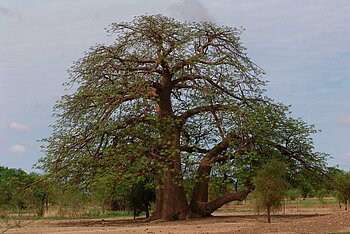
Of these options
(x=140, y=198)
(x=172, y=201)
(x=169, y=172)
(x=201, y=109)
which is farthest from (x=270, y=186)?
(x=140, y=198)

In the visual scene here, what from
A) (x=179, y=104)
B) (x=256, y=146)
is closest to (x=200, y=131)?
(x=179, y=104)

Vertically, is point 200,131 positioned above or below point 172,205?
above

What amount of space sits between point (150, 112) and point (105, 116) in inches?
105

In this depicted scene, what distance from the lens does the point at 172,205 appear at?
30.1 meters

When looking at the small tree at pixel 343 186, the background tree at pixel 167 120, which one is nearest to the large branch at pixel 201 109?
the background tree at pixel 167 120

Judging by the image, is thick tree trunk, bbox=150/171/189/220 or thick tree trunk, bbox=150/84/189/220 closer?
thick tree trunk, bbox=150/84/189/220

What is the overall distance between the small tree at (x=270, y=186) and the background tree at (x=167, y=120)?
2.52 m

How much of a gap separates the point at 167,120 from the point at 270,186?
6.77 meters

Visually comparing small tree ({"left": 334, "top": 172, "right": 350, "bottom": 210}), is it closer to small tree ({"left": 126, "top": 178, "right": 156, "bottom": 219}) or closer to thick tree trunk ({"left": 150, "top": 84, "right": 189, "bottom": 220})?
thick tree trunk ({"left": 150, "top": 84, "right": 189, "bottom": 220})

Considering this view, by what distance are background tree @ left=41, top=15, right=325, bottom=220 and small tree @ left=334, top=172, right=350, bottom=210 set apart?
2956 millimetres

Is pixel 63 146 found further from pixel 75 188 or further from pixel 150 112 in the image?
pixel 150 112

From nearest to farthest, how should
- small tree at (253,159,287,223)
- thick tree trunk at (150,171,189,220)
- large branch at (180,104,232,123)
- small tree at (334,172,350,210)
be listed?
small tree at (253,159,287,223), large branch at (180,104,232,123), thick tree trunk at (150,171,189,220), small tree at (334,172,350,210)

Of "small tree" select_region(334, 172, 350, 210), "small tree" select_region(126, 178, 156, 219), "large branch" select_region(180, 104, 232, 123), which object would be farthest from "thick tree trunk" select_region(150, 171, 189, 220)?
"small tree" select_region(334, 172, 350, 210)

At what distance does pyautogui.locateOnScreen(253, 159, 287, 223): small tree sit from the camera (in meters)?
25.2
